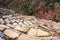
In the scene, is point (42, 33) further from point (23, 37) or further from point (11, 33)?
point (11, 33)

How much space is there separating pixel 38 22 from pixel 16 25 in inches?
23.3

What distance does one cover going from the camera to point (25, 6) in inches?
209

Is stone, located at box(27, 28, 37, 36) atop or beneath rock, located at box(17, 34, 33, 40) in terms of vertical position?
atop

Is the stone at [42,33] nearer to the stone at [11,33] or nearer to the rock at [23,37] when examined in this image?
the rock at [23,37]

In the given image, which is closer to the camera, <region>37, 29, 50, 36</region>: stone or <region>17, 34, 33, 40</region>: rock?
<region>17, 34, 33, 40</region>: rock

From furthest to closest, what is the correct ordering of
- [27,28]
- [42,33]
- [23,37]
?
[27,28]
[42,33]
[23,37]

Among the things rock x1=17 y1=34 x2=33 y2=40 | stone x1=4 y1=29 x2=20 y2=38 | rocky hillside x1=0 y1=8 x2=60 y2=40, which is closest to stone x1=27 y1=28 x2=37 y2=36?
rocky hillside x1=0 y1=8 x2=60 y2=40

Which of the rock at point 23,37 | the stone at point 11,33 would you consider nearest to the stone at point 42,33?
the rock at point 23,37

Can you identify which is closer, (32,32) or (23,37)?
(23,37)

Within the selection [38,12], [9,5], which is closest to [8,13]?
[9,5]

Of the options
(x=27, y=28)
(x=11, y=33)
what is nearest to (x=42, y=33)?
(x=27, y=28)

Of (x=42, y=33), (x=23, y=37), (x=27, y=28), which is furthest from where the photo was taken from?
(x=27, y=28)

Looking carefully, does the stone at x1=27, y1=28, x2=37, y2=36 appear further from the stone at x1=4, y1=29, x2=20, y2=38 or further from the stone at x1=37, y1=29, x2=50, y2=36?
the stone at x1=4, y1=29, x2=20, y2=38

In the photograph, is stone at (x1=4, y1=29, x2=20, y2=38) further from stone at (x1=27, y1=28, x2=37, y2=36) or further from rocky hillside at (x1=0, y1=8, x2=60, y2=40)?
stone at (x1=27, y1=28, x2=37, y2=36)
